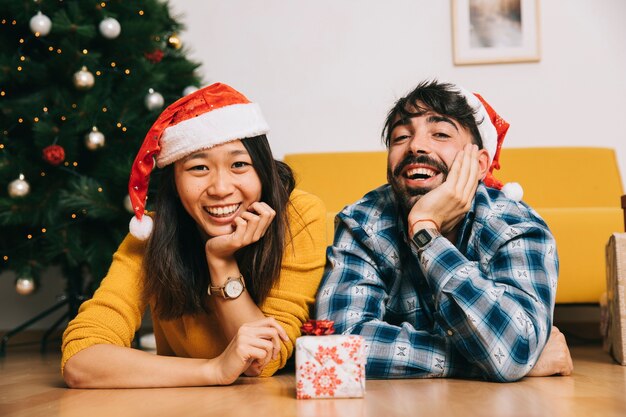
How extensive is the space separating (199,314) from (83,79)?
1.28 meters

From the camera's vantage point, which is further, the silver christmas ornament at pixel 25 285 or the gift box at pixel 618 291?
the silver christmas ornament at pixel 25 285

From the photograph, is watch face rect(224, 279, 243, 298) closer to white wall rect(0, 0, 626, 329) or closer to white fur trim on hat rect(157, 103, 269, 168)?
white fur trim on hat rect(157, 103, 269, 168)

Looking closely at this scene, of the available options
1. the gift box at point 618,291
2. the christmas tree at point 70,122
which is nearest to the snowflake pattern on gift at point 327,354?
the gift box at point 618,291

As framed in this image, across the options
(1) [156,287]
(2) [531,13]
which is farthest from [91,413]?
(2) [531,13]

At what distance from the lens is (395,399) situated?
136 cm

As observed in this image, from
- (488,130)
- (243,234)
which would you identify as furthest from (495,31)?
(243,234)

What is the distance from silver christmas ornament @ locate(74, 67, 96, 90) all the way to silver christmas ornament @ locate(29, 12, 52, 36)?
0.59ft

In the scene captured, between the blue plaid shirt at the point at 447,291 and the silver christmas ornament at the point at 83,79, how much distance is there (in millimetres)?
1288

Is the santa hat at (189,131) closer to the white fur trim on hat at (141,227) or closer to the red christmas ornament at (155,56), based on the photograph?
the white fur trim on hat at (141,227)

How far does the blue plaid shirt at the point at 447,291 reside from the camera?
147cm

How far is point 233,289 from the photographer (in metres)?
1.61

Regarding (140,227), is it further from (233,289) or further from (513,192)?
(513,192)

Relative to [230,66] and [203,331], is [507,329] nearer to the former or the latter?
[203,331]

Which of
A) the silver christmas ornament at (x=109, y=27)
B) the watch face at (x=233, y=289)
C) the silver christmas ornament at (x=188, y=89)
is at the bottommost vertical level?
the watch face at (x=233, y=289)
